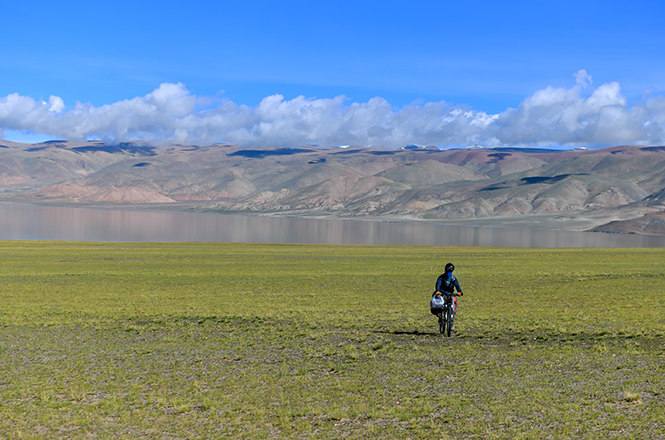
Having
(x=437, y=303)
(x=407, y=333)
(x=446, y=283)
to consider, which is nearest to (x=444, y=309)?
(x=437, y=303)

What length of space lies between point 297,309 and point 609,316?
1190 centimetres

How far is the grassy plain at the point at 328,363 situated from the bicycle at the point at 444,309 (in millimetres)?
652

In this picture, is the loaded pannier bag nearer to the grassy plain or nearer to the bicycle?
the bicycle

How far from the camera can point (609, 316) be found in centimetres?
2106

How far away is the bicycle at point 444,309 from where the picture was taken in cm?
1680

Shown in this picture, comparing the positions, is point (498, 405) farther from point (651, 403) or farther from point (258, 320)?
point (258, 320)

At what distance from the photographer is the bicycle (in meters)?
16.8

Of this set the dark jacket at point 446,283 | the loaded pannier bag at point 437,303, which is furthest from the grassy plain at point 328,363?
the dark jacket at point 446,283

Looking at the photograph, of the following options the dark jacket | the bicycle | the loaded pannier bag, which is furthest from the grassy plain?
the dark jacket

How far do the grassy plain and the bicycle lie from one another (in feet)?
2.14

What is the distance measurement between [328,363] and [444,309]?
4.30 m

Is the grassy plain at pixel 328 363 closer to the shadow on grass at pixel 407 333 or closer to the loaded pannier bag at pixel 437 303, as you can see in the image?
the shadow on grass at pixel 407 333

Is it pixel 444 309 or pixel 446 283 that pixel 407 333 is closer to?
pixel 444 309

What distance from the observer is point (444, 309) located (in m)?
17.3
